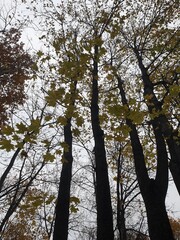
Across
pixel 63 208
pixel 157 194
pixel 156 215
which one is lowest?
pixel 156 215

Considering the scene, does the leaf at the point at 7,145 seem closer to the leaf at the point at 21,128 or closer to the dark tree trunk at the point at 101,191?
the leaf at the point at 21,128

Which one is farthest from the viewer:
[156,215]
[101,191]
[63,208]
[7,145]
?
[63,208]

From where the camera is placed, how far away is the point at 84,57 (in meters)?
4.48

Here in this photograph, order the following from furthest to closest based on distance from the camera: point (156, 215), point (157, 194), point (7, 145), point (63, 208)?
point (63, 208), point (157, 194), point (156, 215), point (7, 145)

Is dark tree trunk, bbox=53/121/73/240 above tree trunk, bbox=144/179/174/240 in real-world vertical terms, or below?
above

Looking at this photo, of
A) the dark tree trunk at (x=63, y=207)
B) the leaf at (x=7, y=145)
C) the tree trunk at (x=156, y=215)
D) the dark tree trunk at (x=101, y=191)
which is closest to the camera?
the leaf at (x=7, y=145)

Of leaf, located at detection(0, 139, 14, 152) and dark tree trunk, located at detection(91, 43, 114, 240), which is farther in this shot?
dark tree trunk, located at detection(91, 43, 114, 240)

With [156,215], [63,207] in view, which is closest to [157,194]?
[156,215]

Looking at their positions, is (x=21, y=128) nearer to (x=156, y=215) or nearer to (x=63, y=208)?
(x=156, y=215)

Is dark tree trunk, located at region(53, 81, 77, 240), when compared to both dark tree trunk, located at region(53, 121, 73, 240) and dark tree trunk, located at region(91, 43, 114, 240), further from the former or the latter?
dark tree trunk, located at region(91, 43, 114, 240)

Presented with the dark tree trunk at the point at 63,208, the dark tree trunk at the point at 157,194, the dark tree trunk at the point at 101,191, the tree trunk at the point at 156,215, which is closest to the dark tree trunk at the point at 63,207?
the dark tree trunk at the point at 63,208

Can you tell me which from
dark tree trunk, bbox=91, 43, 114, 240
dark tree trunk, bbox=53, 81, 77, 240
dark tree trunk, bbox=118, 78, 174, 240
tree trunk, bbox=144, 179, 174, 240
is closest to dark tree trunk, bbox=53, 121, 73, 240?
dark tree trunk, bbox=53, 81, 77, 240

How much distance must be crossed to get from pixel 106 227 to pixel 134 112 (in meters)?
1.99

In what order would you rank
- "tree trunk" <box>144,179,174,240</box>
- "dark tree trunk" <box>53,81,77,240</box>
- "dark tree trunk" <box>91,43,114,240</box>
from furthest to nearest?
"dark tree trunk" <box>53,81,77,240</box> → "dark tree trunk" <box>91,43,114,240</box> → "tree trunk" <box>144,179,174,240</box>
